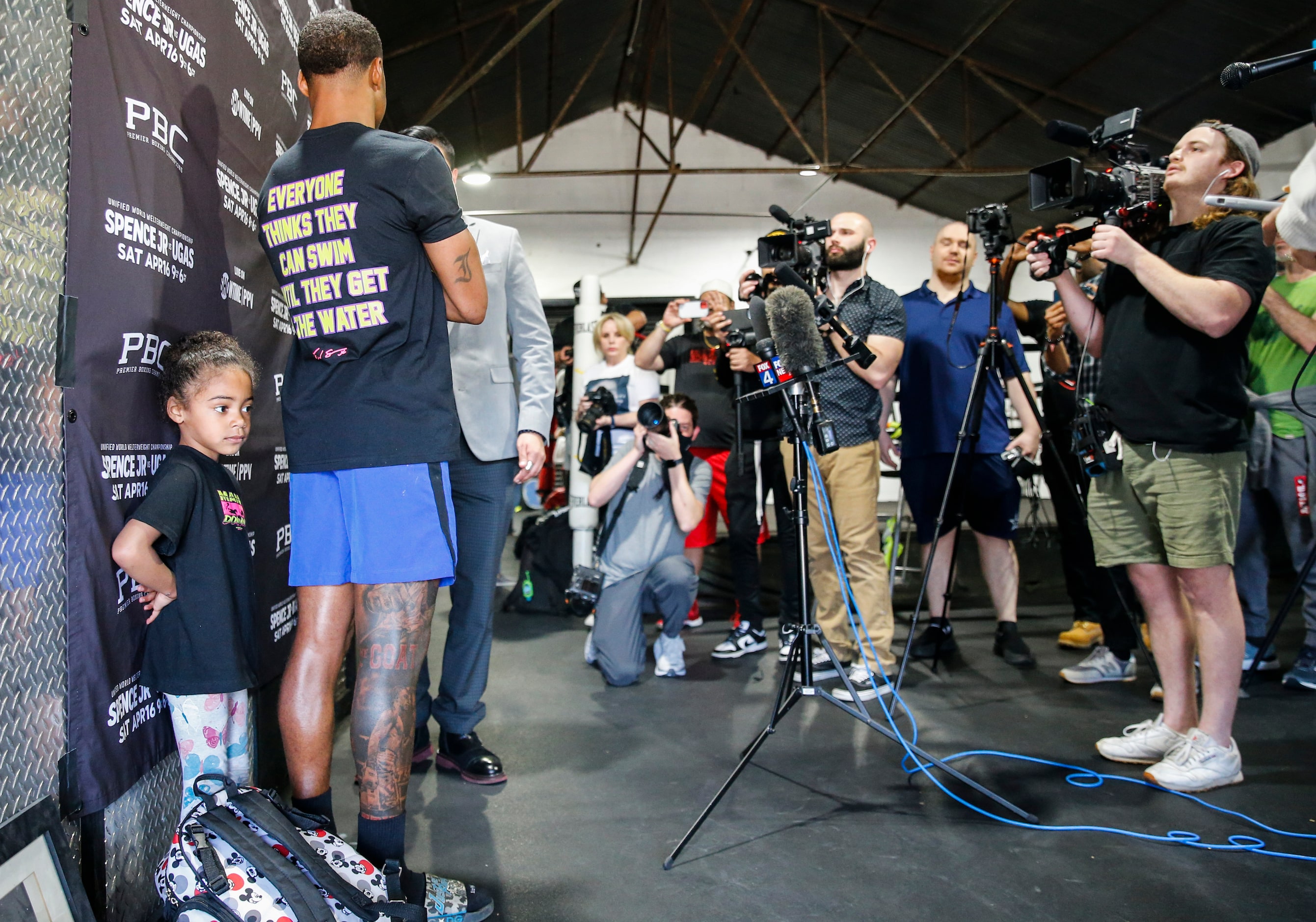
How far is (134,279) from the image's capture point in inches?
52.1

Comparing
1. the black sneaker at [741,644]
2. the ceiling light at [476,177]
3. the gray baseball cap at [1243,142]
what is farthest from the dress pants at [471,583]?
the ceiling light at [476,177]

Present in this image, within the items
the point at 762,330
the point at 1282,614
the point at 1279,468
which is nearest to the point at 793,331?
the point at 762,330

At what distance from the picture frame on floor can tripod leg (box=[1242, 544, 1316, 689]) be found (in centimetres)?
307

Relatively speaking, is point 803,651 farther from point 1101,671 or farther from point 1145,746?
point 1101,671

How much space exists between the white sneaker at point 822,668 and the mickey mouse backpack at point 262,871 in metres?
1.83

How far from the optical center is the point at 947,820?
1.82 metres

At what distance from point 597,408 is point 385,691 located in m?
2.03

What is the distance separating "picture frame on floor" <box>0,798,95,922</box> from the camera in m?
1.01

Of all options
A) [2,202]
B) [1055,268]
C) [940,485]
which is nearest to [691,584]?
[940,485]

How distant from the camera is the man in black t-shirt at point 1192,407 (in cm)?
187

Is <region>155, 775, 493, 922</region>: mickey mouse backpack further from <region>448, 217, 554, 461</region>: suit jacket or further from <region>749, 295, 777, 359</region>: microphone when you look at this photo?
<region>749, 295, 777, 359</region>: microphone

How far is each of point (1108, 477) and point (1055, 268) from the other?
0.57m

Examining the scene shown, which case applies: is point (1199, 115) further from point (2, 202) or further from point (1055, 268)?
point (2, 202)

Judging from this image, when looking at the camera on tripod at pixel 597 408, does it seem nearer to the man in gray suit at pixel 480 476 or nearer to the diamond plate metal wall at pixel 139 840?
the man in gray suit at pixel 480 476
